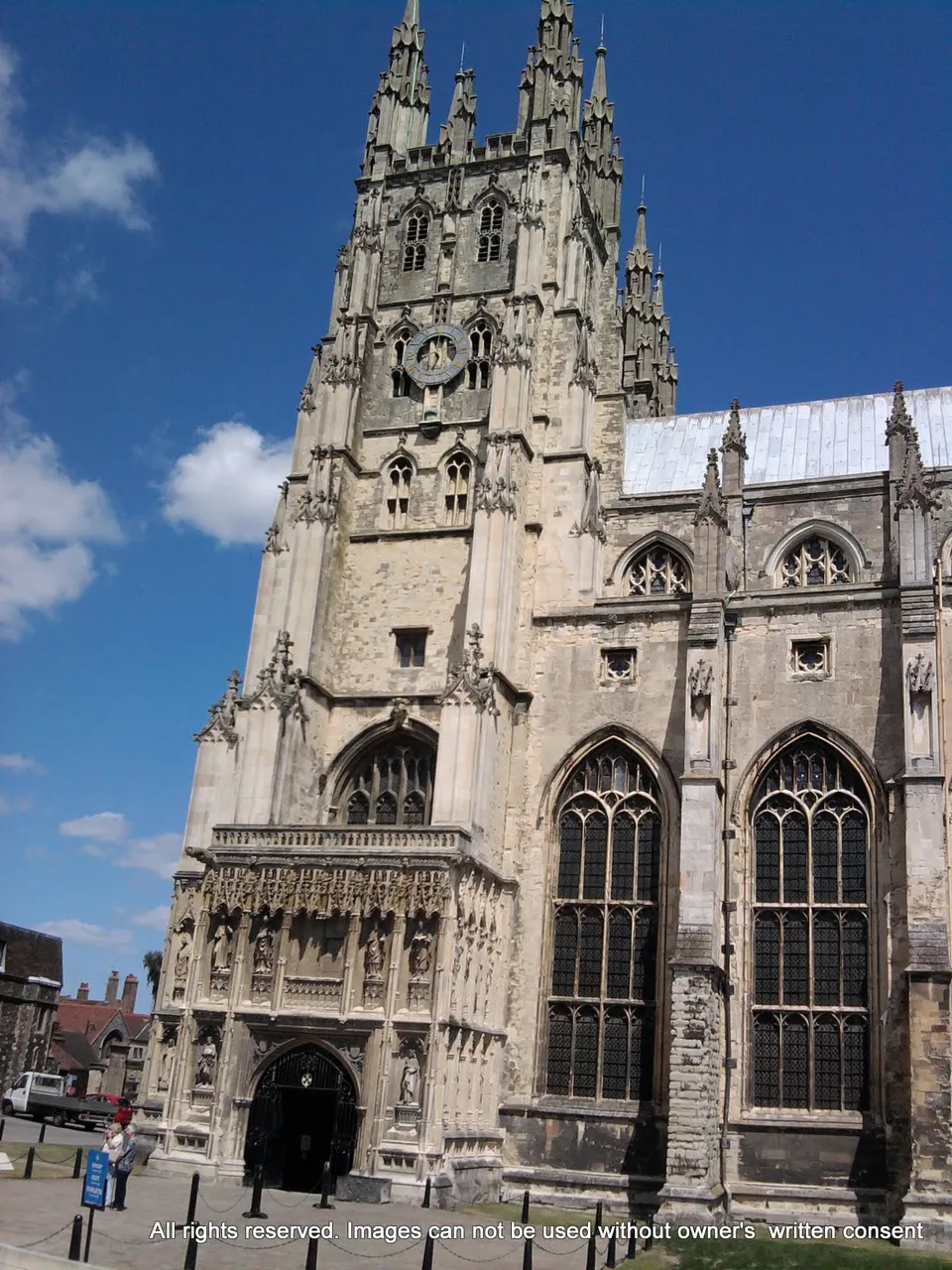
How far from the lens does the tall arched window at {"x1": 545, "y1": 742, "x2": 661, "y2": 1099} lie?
92.7 feet

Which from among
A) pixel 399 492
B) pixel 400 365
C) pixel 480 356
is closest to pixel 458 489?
pixel 399 492

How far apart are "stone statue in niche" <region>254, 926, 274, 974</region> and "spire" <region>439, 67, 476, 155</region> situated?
26042 mm

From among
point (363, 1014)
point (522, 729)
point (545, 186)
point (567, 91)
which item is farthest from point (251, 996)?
point (567, 91)

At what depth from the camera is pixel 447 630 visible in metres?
33.0

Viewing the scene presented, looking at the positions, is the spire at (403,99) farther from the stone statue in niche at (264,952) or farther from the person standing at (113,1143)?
the person standing at (113,1143)

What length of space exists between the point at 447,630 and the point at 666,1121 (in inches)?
518

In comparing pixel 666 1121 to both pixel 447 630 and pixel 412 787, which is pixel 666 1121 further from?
pixel 447 630

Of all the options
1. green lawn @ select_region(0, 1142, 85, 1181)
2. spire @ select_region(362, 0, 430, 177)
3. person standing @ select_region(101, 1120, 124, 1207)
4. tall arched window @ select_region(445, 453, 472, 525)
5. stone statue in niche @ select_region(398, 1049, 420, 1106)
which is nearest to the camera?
person standing @ select_region(101, 1120, 124, 1207)

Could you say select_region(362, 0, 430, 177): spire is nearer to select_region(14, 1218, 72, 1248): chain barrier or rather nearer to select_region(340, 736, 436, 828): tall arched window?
select_region(340, 736, 436, 828): tall arched window

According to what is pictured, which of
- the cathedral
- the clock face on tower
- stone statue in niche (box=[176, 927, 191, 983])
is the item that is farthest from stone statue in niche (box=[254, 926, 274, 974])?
the clock face on tower

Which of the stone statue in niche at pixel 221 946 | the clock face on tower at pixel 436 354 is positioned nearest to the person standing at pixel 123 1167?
the stone statue in niche at pixel 221 946

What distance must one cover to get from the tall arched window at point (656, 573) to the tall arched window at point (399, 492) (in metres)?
6.49

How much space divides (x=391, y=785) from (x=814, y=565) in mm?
12463

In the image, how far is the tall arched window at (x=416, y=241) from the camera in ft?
129
